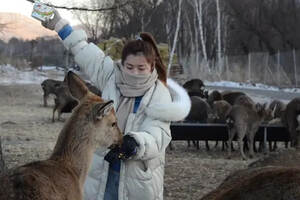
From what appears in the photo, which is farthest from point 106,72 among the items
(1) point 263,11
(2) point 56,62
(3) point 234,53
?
(2) point 56,62

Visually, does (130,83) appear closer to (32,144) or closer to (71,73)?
(71,73)

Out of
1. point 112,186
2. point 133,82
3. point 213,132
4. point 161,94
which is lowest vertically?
point 213,132

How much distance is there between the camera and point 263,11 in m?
47.0

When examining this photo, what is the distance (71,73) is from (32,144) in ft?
25.3

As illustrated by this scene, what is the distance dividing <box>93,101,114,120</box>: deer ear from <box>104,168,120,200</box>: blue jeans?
54cm

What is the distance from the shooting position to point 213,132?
12.3 metres

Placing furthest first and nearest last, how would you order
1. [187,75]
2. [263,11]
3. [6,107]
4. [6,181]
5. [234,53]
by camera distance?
[234,53], [263,11], [187,75], [6,107], [6,181]

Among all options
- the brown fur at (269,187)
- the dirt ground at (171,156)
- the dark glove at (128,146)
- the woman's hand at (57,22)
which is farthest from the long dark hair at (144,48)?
the dirt ground at (171,156)

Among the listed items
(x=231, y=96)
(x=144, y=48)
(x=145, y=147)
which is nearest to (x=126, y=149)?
(x=145, y=147)

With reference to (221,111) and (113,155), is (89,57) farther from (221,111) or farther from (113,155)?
(221,111)

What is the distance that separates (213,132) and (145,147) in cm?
854

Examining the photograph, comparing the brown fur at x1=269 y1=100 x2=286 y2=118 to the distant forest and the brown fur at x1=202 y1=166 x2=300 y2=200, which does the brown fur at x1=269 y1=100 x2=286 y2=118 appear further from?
the distant forest

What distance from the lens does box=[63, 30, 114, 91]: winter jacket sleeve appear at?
4488 mm

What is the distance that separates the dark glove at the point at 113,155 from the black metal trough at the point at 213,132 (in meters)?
7.71
